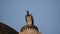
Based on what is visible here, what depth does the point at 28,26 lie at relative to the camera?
0.92 meters

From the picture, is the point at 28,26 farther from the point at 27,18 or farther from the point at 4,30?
the point at 4,30

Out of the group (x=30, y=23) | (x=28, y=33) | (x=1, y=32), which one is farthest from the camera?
(x=1, y=32)

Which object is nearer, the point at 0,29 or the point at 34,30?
the point at 34,30

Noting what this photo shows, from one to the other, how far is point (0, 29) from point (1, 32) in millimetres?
45

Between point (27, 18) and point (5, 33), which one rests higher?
point (27, 18)

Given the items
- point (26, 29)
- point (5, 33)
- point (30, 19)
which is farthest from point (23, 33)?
point (5, 33)

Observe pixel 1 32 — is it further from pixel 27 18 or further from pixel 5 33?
pixel 27 18

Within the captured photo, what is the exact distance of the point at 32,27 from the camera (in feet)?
3.02

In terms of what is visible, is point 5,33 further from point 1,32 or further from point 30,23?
point 30,23

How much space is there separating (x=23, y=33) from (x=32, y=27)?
8 cm

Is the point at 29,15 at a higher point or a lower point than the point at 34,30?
higher

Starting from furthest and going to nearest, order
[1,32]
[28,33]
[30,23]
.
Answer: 1. [1,32]
2. [30,23]
3. [28,33]

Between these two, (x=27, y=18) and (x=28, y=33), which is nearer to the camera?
(x=28, y=33)

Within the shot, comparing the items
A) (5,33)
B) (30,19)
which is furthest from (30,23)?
(5,33)
